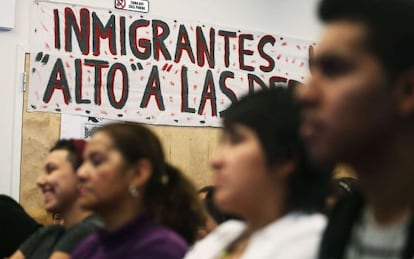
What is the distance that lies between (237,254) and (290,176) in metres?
0.18

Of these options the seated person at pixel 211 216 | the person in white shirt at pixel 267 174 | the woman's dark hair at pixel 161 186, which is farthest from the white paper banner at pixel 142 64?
the person in white shirt at pixel 267 174

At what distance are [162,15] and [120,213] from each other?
240 cm

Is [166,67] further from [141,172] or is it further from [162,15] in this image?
[141,172]

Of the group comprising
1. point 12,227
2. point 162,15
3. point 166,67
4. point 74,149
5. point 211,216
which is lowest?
point 12,227

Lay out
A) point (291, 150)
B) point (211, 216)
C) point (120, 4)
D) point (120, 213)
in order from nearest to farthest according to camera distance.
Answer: point (291, 150)
point (120, 213)
point (211, 216)
point (120, 4)

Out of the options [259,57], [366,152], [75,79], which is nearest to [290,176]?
[366,152]

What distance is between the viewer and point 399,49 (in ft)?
2.72

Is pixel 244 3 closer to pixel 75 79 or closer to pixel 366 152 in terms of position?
pixel 75 79

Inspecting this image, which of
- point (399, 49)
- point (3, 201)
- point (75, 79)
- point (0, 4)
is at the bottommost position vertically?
point (3, 201)

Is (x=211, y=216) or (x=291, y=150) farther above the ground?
(x=291, y=150)

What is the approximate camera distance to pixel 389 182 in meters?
0.87

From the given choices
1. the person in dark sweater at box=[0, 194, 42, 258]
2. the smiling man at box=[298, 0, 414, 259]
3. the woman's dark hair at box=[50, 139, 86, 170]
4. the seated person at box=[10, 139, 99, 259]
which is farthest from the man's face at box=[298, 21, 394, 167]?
the person in dark sweater at box=[0, 194, 42, 258]

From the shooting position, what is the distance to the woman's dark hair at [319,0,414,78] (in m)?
0.82

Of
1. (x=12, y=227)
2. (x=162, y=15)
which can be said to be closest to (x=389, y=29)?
(x=12, y=227)
